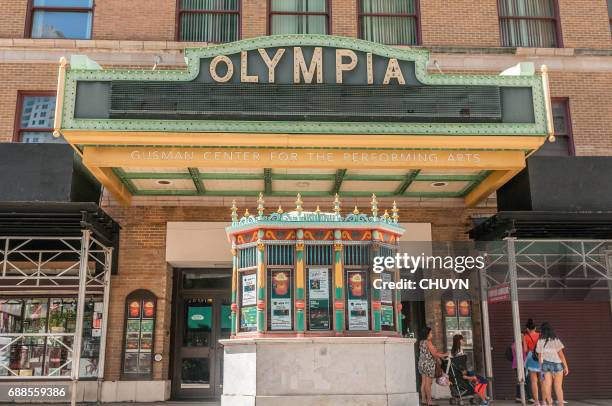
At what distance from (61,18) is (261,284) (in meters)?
11.1

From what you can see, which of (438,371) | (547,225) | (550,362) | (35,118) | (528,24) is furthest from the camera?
(528,24)

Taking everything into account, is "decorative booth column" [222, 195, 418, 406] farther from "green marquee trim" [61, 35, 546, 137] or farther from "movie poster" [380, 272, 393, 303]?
"green marquee trim" [61, 35, 546, 137]

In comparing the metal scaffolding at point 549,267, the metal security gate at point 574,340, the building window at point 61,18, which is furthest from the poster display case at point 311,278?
the building window at point 61,18

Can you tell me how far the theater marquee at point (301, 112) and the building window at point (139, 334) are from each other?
10.8 feet

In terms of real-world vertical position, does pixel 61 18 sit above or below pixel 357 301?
above

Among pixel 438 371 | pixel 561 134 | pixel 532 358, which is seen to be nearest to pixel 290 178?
pixel 438 371

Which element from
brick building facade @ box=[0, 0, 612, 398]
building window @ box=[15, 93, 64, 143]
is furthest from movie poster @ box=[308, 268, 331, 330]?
building window @ box=[15, 93, 64, 143]

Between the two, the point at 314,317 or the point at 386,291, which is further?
the point at 386,291

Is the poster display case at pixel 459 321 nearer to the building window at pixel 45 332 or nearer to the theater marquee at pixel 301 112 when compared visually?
the theater marquee at pixel 301 112

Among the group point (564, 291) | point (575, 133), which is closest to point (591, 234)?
point (564, 291)

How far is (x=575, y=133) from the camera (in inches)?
677

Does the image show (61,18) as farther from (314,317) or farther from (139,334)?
(314,317)

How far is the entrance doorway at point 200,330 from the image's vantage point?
1595cm

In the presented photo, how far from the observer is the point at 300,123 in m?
13.4
